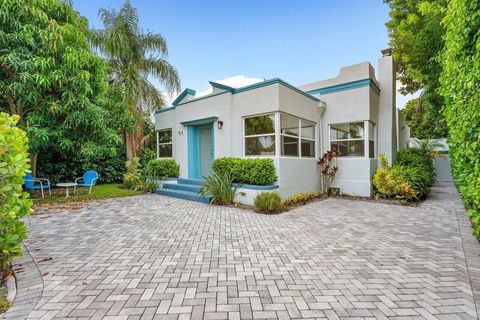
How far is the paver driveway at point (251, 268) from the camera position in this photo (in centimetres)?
241

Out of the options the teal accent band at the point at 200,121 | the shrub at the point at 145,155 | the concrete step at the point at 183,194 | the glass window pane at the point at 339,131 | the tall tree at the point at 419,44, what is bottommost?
the concrete step at the point at 183,194

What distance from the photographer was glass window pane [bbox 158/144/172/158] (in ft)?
39.9

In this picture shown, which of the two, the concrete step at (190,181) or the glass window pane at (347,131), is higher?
the glass window pane at (347,131)

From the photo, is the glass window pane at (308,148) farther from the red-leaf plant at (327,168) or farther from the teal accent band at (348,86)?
the teal accent band at (348,86)

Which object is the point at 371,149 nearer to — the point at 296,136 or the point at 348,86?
the point at 348,86

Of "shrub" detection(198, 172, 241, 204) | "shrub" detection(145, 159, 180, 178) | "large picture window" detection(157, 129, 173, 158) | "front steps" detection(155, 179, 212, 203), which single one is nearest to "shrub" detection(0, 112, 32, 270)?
"shrub" detection(198, 172, 241, 204)

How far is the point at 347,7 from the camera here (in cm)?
1042

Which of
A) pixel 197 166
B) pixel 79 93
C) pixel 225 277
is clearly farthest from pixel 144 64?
pixel 225 277

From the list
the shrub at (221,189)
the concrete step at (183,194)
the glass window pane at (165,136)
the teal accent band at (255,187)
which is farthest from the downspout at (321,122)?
the glass window pane at (165,136)

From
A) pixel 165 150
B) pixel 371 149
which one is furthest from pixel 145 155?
pixel 371 149

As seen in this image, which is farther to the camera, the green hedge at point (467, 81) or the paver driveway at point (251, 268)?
the green hedge at point (467, 81)

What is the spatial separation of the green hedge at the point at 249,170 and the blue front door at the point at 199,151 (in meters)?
1.94

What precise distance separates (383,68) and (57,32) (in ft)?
40.8

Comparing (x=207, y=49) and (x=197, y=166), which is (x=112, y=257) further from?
(x=207, y=49)
